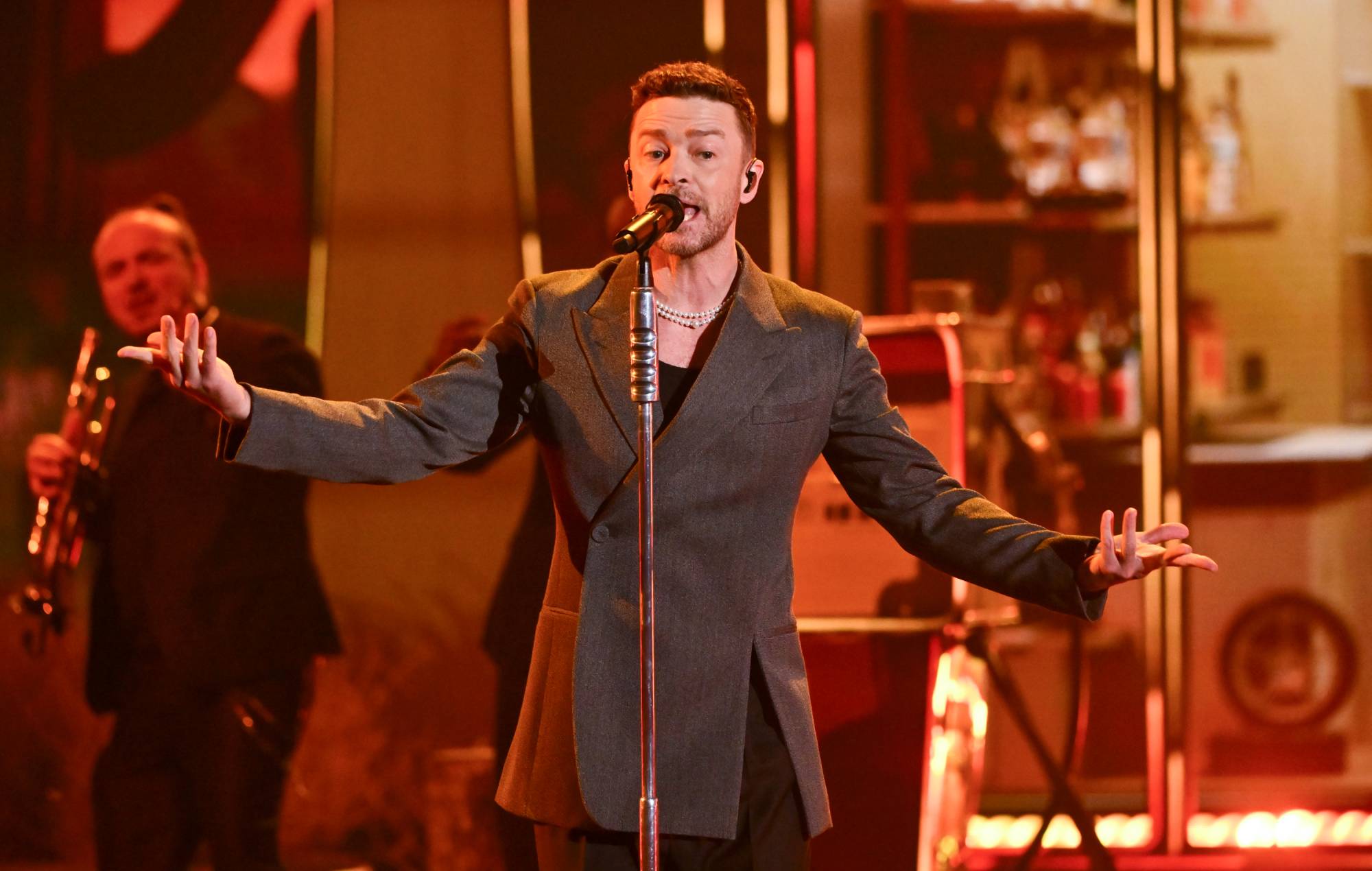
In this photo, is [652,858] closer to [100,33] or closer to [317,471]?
[317,471]

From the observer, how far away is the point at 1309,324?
14.4 ft

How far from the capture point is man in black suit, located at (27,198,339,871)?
3109 mm

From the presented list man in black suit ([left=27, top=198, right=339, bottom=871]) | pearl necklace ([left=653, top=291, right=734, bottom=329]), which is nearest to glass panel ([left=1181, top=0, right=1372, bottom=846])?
man in black suit ([left=27, top=198, right=339, bottom=871])

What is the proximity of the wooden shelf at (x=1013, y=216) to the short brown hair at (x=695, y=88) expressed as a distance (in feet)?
7.81

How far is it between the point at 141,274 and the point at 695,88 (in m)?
1.90

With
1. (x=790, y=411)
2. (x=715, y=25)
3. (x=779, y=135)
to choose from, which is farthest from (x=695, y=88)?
(x=715, y=25)

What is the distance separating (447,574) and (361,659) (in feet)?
1.12

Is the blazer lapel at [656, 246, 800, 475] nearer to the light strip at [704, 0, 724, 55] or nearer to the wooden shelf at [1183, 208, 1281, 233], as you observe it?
the light strip at [704, 0, 724, 55]

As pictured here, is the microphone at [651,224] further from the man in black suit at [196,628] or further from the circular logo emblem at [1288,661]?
the circular logo emblem at [1288,661]

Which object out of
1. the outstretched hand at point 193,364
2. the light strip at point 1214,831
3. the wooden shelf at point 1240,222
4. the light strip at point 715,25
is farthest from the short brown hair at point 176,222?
the wooden shelf at point 1240,222

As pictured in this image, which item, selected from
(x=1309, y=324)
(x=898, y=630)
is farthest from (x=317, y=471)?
(x=1309, y=324)

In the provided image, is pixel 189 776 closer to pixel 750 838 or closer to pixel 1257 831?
pixel 750 838

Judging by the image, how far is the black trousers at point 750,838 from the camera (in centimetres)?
176

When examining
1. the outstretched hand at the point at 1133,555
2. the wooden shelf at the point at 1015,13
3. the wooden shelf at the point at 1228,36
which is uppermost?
the wooden shelf at the point at 1015,13
